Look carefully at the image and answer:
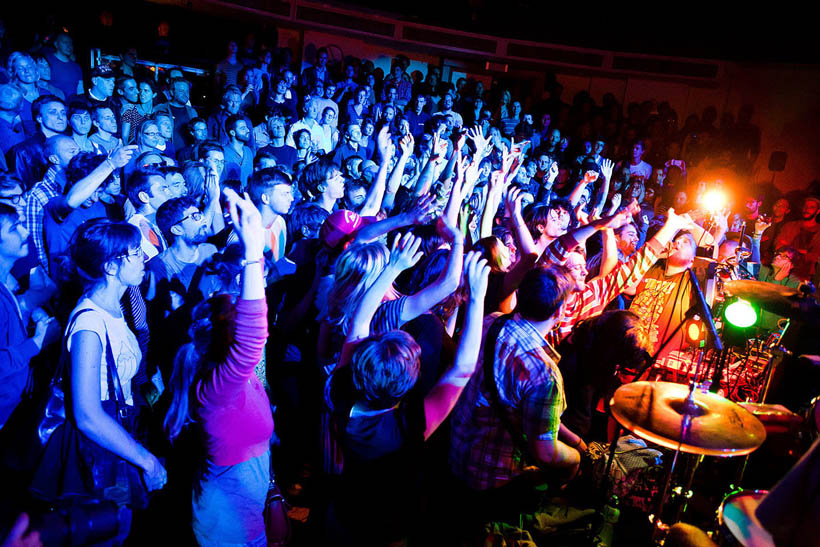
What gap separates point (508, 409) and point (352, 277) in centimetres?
86

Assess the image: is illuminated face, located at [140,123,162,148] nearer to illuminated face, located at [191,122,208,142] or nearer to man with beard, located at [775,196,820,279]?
illuminated face, located at [191,122,208,142]

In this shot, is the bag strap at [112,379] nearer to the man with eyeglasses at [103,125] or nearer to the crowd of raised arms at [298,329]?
the crowd of raised arms at [298,329]

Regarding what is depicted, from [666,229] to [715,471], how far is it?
5.39 feet

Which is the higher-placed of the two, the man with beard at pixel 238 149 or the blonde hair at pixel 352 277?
the man with beard at pixel 238 149

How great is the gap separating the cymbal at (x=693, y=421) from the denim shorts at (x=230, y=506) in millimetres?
1448

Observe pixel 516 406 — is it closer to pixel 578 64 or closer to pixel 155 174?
pixel 155 174

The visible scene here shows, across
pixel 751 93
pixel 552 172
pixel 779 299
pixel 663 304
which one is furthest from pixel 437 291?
pixel 751 93

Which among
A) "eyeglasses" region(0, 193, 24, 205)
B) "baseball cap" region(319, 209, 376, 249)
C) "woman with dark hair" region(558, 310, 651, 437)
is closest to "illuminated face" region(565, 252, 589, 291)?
"woman with dark hair" region(558, 310, 651, 437)

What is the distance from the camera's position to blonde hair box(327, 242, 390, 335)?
2.07 m

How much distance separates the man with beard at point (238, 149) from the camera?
524 centimetres

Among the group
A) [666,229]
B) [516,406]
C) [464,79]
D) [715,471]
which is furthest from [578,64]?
[516,406]

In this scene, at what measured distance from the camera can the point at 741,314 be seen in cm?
255

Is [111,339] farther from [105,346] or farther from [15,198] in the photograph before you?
[15,198]

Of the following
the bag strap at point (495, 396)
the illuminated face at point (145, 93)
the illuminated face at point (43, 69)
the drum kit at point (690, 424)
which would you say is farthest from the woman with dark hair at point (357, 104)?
the drum kit at point (690, 424)
